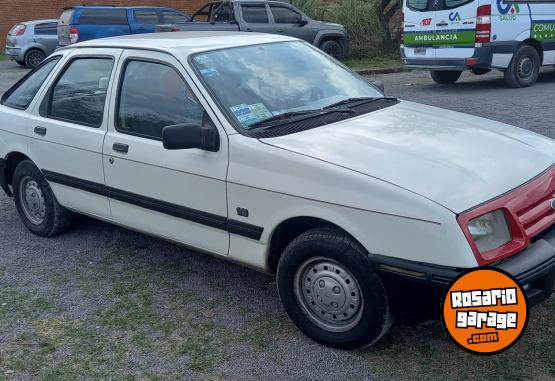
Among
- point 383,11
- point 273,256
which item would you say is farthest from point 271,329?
point 383,11

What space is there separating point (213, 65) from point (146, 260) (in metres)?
1.63

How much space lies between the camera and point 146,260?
192 inches

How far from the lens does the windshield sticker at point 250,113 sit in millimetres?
3848

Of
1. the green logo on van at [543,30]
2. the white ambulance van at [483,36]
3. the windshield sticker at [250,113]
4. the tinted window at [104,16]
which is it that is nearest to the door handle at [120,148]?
the windshield sticker at [250,113]

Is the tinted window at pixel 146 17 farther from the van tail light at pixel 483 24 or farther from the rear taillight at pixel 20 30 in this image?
the van tail light at pixel 483 24

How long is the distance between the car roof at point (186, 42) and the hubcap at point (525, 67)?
28.4 feet

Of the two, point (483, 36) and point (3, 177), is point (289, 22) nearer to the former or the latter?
point (483, 36)

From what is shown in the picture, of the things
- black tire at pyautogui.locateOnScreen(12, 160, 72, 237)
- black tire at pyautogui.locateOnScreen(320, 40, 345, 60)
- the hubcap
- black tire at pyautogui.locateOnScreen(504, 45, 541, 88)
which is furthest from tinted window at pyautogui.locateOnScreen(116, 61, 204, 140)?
black tire at pyautogui.locateOnScreen(320, 40, 345, 60)

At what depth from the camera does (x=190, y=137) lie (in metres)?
3.71

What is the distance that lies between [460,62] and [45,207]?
878cm

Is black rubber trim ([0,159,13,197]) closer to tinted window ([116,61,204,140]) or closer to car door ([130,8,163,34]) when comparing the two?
tinted window ([116,61,204,140])

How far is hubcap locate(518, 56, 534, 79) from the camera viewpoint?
40.0ft

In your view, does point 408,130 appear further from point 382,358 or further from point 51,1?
point 51,1

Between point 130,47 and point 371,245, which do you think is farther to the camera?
point 130,47
